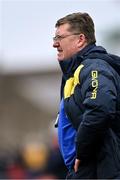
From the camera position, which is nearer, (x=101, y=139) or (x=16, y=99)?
(x=101, y=139)

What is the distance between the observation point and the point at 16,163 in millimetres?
13320

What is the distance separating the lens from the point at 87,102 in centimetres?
610

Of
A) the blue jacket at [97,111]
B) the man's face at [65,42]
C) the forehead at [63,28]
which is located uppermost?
the forehead at [63,28]

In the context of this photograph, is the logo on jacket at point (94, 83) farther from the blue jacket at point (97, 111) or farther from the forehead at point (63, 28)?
the forehead at point (63, 28)

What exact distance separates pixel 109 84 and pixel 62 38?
2.17 feet

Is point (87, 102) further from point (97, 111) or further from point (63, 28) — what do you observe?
point (63, 28)

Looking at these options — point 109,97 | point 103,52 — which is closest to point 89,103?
point 109,97

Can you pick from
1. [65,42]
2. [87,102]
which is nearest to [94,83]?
[87,102]

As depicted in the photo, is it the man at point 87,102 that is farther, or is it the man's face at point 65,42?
the man's face at point 65,42

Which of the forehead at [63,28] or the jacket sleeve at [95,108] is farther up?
the forehead at [63,28]

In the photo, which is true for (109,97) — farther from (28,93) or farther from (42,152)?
(28,93)

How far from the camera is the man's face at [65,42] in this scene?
21.5 feet

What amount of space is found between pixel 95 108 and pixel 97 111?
0.03 meters

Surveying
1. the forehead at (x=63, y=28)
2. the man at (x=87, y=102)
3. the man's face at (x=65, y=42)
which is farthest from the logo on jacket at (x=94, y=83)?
the forehead at (x=63, y=28)
